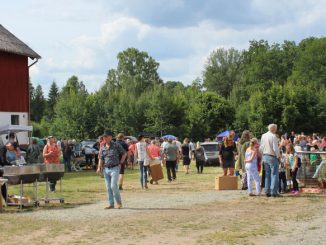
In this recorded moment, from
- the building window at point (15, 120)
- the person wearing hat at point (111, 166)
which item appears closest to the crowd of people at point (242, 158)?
the person wearing hat at point (111, 166)

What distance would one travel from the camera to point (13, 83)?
4069 cm

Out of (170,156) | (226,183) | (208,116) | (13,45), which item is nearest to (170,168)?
(170,156)

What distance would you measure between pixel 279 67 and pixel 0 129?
66.6 m

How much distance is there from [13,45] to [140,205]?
26780mm

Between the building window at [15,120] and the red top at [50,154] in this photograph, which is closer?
the red top at [50,154]

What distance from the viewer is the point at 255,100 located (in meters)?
64.9

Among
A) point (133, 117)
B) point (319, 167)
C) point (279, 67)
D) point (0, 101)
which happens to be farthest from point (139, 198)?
point (279, 67)

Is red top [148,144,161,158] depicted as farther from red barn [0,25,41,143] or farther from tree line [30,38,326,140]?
tree line [30,38,326,140]

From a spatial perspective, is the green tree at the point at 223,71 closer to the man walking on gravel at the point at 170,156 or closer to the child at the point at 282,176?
the man walking on gravel at the point at 170,156

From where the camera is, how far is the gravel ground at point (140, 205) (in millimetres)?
13577

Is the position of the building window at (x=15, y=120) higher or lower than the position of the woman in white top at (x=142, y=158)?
higher

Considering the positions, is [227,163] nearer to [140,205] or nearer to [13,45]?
A: [140,205]

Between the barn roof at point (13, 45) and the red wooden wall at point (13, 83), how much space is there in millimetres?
687

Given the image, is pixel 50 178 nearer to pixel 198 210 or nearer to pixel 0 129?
pixel 198 210
